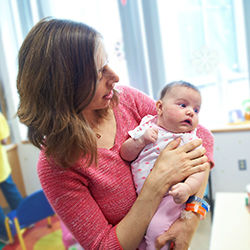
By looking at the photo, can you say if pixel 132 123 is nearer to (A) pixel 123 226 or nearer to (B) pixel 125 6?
(A) pixel 123 226

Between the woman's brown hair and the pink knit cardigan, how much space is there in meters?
0.06

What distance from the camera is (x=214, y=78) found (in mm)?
2744

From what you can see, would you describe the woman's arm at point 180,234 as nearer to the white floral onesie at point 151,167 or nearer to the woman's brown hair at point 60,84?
the white floral onesie at point 151,167

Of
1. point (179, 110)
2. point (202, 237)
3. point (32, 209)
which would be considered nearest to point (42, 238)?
point (32, 209)

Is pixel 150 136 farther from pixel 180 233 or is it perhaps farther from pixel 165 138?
pixel 180 233

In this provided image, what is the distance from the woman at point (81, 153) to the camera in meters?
0.84

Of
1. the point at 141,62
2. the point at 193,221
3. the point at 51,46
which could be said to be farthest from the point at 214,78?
the point at 51,46

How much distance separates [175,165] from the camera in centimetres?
98

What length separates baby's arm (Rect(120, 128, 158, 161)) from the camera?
3.29 feet

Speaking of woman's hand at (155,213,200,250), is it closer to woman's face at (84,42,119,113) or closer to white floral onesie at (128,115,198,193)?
white floral onesie at (128,115,198,193)

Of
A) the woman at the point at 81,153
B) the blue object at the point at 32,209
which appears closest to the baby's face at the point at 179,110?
the woman at the point at 81,153

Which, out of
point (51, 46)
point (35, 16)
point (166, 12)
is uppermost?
point (35, 16)

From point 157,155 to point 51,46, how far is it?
57 centimetres

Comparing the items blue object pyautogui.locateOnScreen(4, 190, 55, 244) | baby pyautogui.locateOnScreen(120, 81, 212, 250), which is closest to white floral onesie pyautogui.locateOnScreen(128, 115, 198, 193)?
baby pyautogui.locateOnScreen(120, 81, 212, 250)
